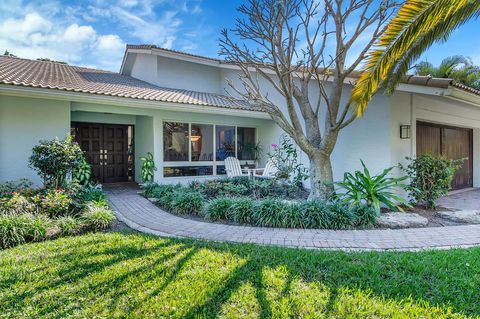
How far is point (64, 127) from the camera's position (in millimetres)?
9406

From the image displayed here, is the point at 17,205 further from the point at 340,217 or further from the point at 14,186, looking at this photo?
the point at 340,217

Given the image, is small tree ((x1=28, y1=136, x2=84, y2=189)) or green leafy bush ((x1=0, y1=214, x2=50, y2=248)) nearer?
green leafy bush ((x1=0, y1=214, x2=50, y2=248))

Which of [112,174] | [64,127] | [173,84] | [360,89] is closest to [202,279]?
[360,89]

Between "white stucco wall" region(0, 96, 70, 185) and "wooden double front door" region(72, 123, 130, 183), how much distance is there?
2772mm

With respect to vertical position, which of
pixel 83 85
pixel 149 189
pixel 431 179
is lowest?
pixel 149 189

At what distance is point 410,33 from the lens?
564cm

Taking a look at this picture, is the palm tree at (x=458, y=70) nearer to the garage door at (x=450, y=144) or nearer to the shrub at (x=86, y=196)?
the garage door at (x=450, y=144)

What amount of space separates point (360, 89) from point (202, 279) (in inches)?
221

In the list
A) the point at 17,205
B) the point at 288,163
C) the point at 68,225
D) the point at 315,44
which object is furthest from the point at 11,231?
the point at 288,163

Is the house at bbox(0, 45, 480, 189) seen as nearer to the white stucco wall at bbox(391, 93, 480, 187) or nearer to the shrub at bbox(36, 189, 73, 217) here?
the white stucco wall at bbox(391, 93, 480, 187)

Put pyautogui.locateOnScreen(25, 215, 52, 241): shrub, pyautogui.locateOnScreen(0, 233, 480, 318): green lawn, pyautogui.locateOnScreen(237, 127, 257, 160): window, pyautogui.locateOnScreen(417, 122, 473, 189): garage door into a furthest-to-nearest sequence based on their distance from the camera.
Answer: pyautogui.locateOnScreen(237, 127, 257, 160): window
pyautogui.locateOnScreen(417, 122, 473, 189): garage door
pyautogui.locateOnScreen(25, 215, 52, 241): shrub
pyautogui.locateOnScreen(0, 233, 480, 318): green lawn

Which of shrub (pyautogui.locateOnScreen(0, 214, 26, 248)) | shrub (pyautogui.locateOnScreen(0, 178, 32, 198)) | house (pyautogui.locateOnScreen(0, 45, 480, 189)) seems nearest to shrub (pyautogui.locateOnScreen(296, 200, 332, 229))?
house (pyautogui.locateOnScreen(0, 45, 480, 189))

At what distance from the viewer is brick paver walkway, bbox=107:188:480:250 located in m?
5.26

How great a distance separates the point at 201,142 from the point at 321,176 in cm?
630
